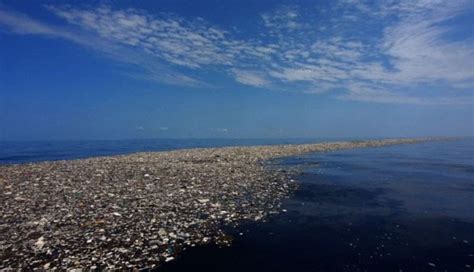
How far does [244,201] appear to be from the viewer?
52.0 feet

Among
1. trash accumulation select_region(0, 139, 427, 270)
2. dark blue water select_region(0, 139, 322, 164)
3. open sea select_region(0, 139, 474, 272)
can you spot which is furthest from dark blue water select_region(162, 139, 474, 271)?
dark blue water select_region(0, 139, 322, 164)

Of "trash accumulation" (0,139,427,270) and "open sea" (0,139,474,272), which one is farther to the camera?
"trash accumulation" (0,139,427,270)

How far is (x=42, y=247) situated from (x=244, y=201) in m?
8.68

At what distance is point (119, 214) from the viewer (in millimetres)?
13242

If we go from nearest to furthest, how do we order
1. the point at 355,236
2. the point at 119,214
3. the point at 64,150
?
the point at 355,236 < the point at 119,214 < the point at 64,150

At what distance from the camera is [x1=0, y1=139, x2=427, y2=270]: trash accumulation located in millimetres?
9328

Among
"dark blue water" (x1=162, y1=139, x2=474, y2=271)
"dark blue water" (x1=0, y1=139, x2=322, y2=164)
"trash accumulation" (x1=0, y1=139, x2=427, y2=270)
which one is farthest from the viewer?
"dark blue water" (x1=0, y1=139, x2=322, y2=164)

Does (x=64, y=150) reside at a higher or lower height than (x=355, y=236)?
higher

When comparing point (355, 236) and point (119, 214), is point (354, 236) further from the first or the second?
point (119, 214)

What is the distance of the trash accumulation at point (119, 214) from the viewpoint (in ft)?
30.6

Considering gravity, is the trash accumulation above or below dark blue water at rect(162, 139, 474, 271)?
above

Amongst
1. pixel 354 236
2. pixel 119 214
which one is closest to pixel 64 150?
pixel 119 214

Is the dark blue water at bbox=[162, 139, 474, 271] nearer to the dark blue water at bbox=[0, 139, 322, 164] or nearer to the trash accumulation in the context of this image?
the trash accumulation

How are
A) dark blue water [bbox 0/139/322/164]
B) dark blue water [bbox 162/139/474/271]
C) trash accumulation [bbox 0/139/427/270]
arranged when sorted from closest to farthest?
1. dark blue water [bbox 162/139/474/271]
2. trash accumulation [bbox 0/139/427/270]
3. dark blue water [bbox 0/139/322/164]
